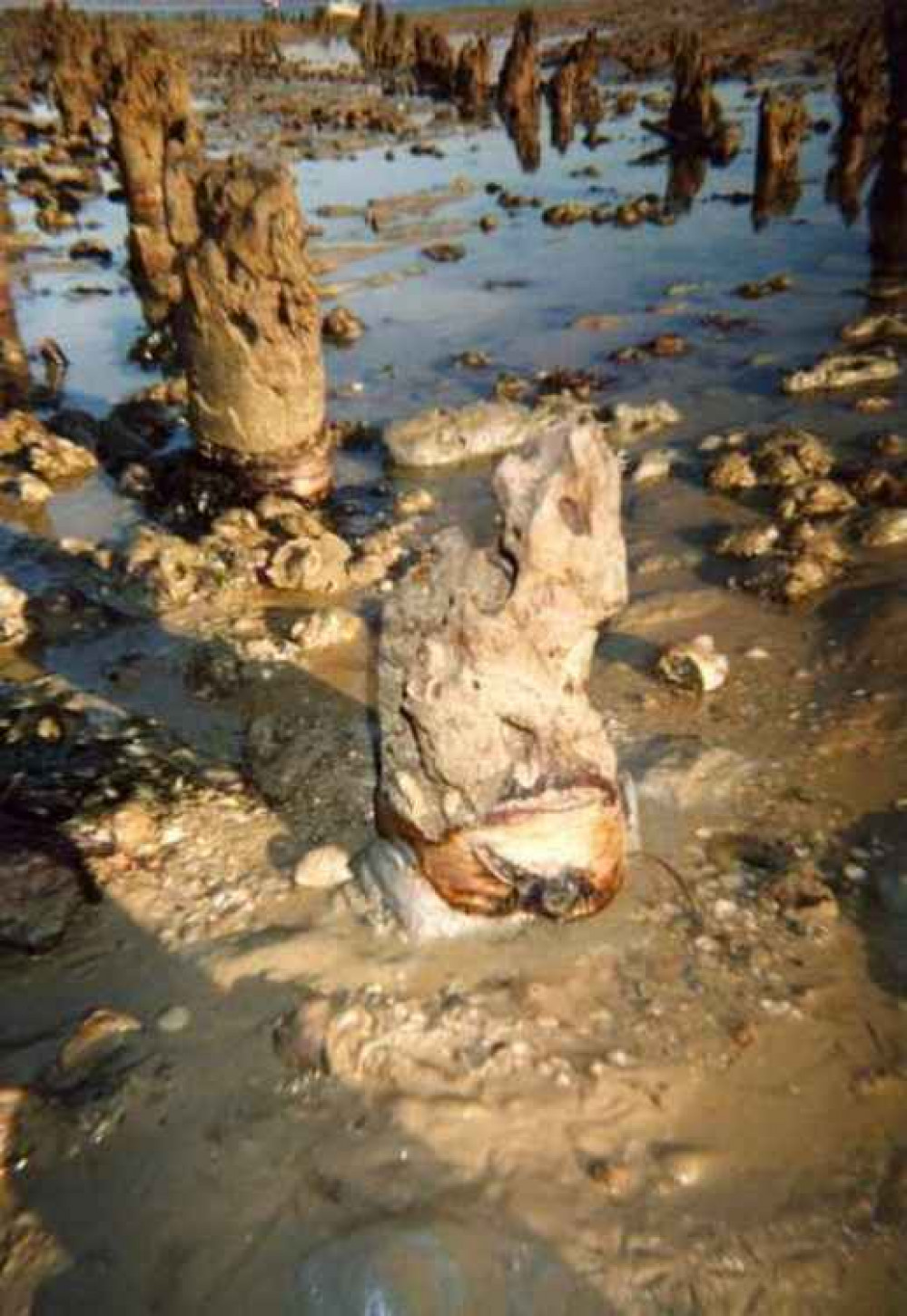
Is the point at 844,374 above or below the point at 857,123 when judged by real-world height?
below

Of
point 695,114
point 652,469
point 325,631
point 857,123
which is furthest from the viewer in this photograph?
point 695,114

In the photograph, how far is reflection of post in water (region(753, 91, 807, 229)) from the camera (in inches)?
618

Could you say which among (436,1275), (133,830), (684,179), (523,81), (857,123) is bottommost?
(436,1275)

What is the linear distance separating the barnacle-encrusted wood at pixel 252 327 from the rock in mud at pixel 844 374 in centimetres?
441

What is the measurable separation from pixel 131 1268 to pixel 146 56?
1497cm

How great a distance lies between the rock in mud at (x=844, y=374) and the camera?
8312mm

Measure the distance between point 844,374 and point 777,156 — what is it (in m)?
10.0

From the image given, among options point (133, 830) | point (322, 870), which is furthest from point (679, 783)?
point (133, 830)

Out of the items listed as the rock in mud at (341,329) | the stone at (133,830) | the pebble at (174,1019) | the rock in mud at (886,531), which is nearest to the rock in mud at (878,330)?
the rock in mud at (886,531)

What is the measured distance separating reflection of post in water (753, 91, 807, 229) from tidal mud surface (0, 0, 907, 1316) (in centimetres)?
601

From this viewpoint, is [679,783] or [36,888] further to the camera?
[679,783]

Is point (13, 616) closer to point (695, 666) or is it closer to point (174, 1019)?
point (174, 1019)

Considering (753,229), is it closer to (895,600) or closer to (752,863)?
(895,600)

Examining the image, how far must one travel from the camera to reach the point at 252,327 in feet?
22.5
